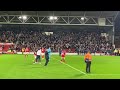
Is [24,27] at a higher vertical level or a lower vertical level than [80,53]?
higher

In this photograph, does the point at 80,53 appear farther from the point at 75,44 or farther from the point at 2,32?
the point at 2,32

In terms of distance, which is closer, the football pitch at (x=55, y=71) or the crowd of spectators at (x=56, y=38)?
the football pitch at (x=55, y=71)

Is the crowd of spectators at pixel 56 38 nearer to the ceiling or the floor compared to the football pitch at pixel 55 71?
nearer to the ceiling

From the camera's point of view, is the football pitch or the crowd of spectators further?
the crowd of spectators

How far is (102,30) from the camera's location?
68.6 metres

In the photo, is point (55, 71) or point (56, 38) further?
point (56, 38)

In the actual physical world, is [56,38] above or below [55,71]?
above

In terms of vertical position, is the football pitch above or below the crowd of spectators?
below
